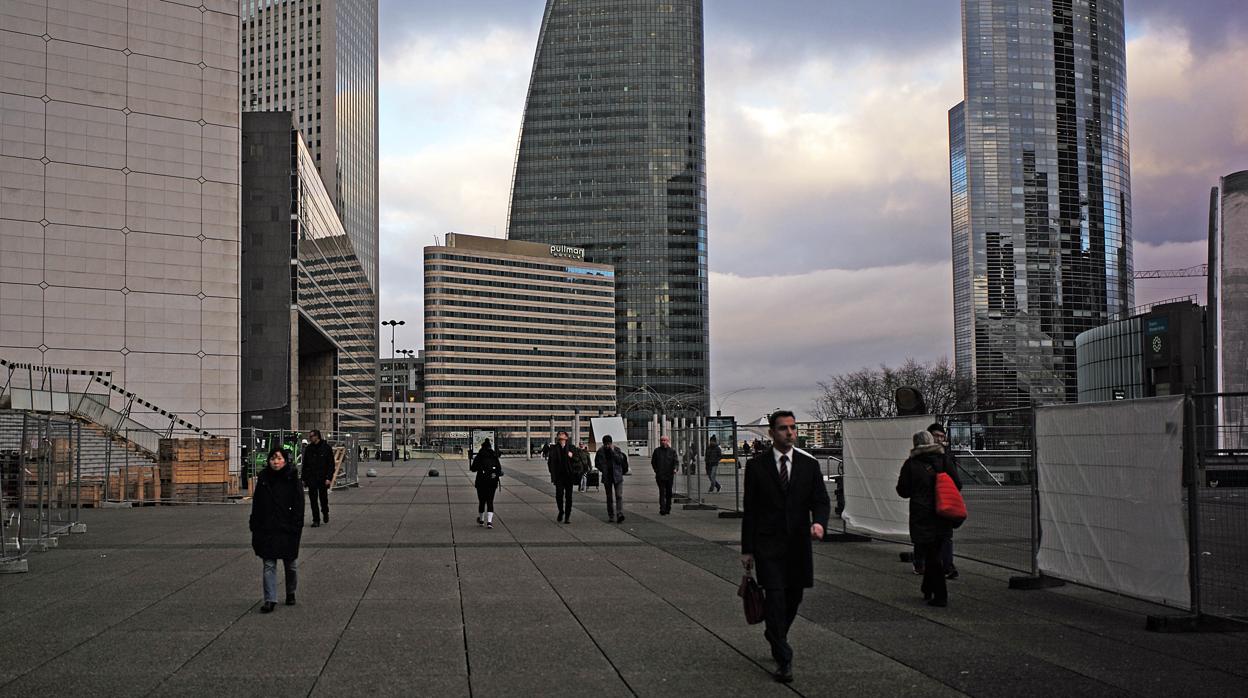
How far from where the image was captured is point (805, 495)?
26.1 feet

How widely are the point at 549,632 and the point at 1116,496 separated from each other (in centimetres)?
555

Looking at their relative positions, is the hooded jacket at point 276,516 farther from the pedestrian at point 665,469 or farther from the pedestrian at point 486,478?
the pedestrian at point 665,469

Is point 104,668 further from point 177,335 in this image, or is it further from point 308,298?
point 308,298

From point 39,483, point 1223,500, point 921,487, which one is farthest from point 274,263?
point 1223,500

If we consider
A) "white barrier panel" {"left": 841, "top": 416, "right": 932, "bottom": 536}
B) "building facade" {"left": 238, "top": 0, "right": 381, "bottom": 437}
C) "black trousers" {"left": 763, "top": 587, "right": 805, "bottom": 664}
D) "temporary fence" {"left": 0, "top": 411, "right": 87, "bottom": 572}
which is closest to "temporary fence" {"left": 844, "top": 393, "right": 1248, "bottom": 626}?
"white barrier panel" {"left": 841, "top": 416, "right": 932, "bottom": 536}

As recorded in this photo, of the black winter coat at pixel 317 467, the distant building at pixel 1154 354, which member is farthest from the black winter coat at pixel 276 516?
the distant building at pixel 1154 354

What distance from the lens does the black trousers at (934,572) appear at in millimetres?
10570

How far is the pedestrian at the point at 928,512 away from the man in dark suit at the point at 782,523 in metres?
3.18

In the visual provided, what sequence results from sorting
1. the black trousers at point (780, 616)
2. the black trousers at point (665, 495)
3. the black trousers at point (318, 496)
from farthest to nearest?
1. the black trousers at point (665, 495)
2. the black trousers at point (318, 496)
3. the black trousers at point (780, 616)

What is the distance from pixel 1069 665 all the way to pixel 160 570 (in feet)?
36.2

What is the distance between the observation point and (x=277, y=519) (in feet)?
35.3

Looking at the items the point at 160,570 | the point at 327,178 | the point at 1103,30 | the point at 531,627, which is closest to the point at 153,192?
the point at 160,570

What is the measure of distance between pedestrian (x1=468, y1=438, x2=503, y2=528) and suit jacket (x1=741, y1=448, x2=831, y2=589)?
12416 mm

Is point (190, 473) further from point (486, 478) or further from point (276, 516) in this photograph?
point (276, 516)
